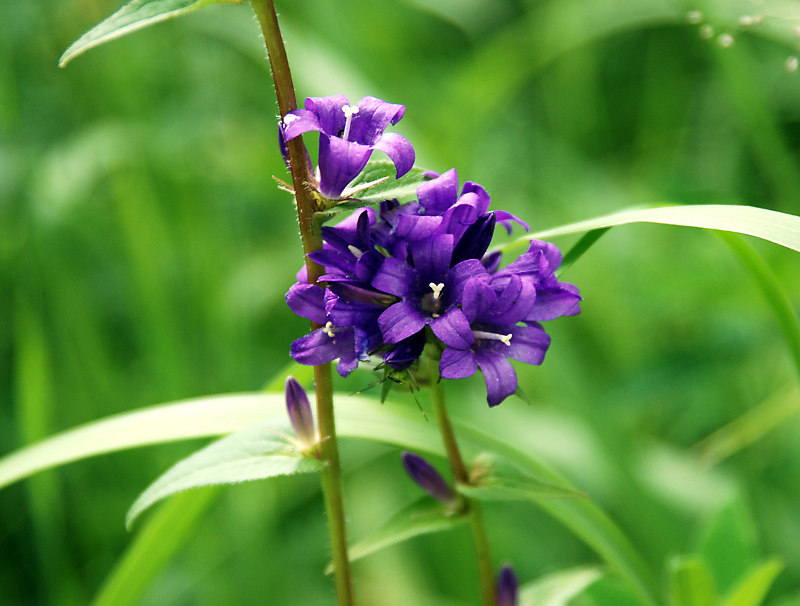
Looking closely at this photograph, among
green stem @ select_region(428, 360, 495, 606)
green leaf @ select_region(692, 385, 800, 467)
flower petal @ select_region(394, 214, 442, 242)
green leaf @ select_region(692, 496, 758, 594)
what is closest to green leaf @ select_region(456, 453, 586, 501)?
green stem @ select_region(428, 360, 495, 606)

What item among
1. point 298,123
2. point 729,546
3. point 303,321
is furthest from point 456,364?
point 303,321

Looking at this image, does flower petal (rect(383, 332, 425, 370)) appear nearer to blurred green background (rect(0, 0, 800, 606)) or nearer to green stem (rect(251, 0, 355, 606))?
green stem (rect(251, 0, 355, 606))

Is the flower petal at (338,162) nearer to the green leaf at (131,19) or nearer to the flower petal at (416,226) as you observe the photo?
the flower petal at (416,226)

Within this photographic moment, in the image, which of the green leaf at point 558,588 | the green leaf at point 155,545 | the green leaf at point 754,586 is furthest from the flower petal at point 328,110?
the green leaf at point 754,586

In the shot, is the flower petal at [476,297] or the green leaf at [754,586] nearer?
the flower petal at [476,297]

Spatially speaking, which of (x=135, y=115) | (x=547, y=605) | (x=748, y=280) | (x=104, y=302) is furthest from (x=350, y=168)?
(x=104, y=302)

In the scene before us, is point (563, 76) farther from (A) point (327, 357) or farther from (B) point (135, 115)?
(A) point (327, 357)
